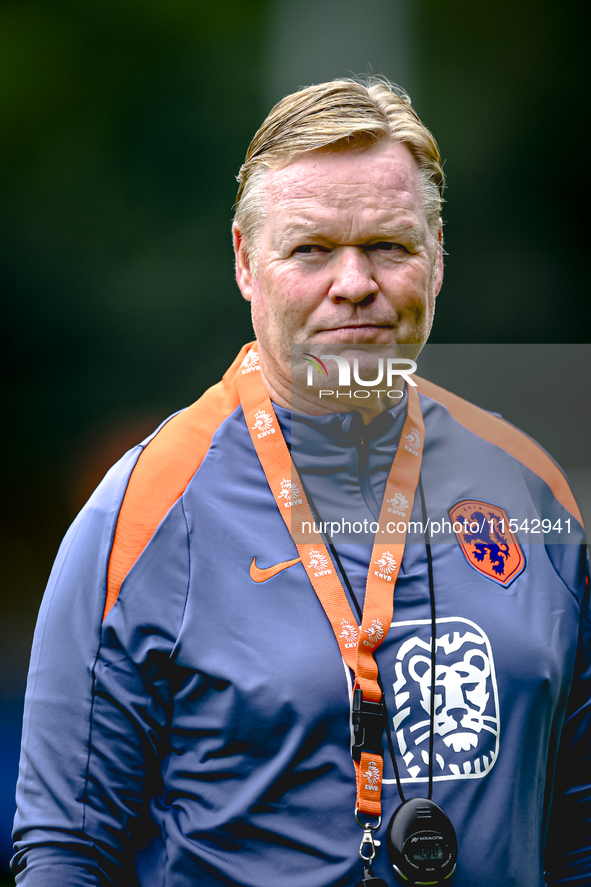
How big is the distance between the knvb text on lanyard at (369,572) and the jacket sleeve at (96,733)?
0.64 feet

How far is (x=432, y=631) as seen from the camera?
3.62 feet

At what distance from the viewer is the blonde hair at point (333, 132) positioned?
1121 mm

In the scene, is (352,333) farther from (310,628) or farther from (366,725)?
(366,725)

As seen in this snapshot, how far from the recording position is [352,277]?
1107 mm

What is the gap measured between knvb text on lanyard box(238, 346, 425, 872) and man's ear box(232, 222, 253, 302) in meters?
0.11

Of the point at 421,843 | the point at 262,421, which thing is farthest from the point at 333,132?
the point at 421,843

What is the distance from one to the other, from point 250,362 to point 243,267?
16 centimetres

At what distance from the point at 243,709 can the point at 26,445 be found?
1337 mm

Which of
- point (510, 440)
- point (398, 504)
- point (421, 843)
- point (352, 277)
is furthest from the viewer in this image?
point (510, 440)

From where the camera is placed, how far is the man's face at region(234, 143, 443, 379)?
1.12 metres

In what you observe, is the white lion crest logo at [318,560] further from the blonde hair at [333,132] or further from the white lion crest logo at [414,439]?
the blonde hair at [333,132]

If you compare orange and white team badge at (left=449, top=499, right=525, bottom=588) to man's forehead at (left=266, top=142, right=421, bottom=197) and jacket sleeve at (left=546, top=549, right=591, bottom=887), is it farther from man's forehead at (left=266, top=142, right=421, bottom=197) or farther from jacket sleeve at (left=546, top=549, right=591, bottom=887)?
man's forehead at (left=266, top=142, right=421, bottom=197)

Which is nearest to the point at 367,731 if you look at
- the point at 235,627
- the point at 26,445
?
the point at 235,627

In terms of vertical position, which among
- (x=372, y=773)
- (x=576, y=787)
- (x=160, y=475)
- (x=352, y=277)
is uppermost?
(x=352, y=277)
